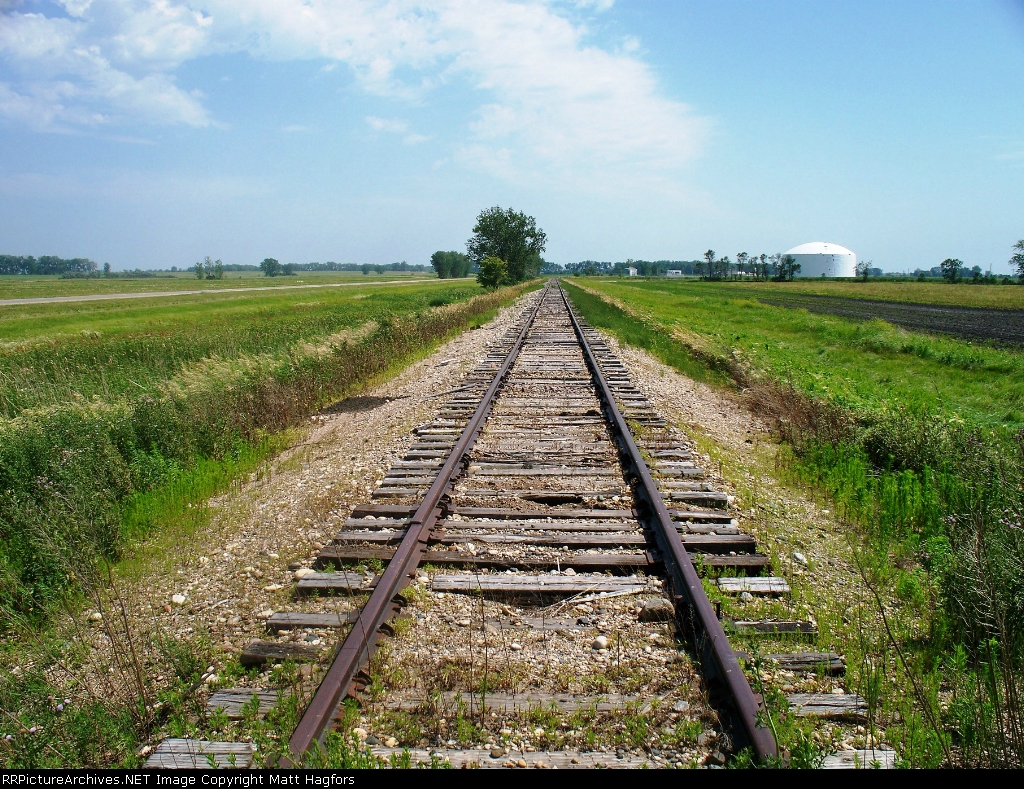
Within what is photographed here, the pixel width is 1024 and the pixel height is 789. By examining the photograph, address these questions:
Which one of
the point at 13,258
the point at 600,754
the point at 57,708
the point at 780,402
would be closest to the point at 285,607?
the point at 57,708

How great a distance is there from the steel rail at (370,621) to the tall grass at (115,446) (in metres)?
2.08

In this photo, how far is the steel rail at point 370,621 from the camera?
8.04ft

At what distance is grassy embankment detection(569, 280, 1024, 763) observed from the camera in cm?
257

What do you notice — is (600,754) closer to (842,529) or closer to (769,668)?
(769,668)

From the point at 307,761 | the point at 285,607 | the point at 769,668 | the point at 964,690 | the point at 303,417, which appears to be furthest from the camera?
the point at 303,417

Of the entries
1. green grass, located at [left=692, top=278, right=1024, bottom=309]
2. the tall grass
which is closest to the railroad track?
the tall grass

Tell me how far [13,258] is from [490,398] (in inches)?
9223

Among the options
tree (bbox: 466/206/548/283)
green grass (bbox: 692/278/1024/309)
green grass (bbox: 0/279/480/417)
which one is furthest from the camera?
tree (bbox: 466/206/548/283)

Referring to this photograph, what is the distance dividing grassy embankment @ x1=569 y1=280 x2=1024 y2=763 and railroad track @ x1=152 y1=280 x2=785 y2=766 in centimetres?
80

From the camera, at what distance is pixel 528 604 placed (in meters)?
3.73

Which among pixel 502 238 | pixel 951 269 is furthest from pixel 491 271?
pixel 951 269

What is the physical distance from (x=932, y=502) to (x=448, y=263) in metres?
170

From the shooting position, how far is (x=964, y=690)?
271cm

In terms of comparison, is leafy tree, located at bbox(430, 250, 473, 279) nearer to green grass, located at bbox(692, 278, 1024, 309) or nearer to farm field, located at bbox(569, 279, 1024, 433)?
green grass, located at bbox(692, 278, 1024, 309)
